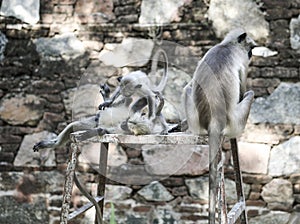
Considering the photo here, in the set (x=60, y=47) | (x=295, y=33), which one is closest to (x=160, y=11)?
Answer: (x=60, y=47)

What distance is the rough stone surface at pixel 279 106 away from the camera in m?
3.78

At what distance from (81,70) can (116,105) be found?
5.54 ft

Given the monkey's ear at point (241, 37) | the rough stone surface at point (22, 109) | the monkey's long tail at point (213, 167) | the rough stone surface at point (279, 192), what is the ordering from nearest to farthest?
Answer: the monkey's long tail at point (213, 167), the monkey's ear at point (241, 37), the rough stone surface at point (279, 192), the rough stone surface at point (22, 109)

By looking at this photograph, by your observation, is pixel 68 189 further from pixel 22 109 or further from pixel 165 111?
pixel 22 109

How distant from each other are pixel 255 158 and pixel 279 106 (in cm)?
43

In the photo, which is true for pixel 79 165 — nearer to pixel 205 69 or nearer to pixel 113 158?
pixel 113 158

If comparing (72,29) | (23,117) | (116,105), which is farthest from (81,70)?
(116,105)

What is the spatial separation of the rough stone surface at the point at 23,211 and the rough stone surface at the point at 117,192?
52cm

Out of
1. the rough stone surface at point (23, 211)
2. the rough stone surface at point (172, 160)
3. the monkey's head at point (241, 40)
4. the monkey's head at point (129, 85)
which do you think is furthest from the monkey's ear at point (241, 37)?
the rough stone surface at point (23, 211)

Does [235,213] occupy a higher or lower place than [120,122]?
lower

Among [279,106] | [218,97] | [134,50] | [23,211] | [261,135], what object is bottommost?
[23,211]

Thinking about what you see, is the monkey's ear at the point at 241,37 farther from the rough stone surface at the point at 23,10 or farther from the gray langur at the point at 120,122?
the rough stone surface at the point at 23,10

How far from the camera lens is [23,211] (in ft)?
13.2

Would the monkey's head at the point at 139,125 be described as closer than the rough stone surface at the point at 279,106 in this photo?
Yes
